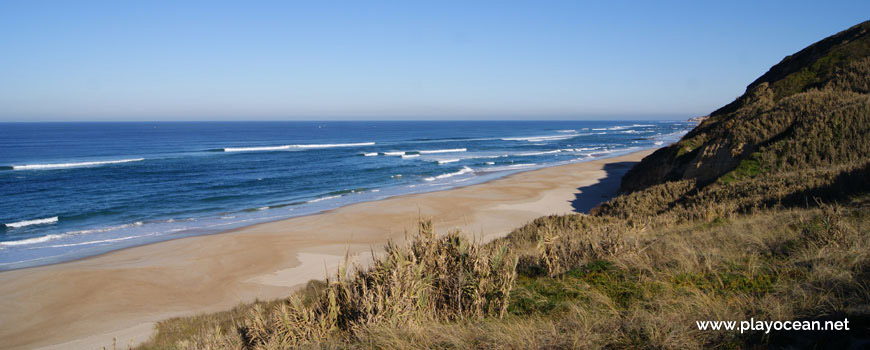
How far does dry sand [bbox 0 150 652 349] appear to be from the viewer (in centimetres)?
1039

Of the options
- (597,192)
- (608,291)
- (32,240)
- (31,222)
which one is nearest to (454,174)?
(597,192)

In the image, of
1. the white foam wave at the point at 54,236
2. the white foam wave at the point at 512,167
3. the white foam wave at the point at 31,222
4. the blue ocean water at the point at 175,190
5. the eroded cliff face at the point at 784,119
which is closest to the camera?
the eroded cliff face at the point at 784,119

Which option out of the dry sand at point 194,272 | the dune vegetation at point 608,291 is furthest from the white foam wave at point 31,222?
the dune vegetation at point 608,291

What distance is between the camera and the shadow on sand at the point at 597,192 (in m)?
22.1

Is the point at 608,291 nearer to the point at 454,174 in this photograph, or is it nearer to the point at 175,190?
the point at 175,190

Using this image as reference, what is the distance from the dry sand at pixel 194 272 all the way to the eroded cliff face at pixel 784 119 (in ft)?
16.4

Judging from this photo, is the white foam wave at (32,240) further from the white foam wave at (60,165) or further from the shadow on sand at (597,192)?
the white foam wave at (60,165)

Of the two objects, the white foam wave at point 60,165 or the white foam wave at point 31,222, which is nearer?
the white foam wave at point 31,222

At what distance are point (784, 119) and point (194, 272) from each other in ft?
67.9

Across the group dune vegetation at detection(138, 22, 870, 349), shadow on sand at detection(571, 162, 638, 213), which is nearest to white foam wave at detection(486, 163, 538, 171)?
shadow on sand at detection(571, 162, 638, 213)

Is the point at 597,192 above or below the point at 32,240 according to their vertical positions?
above

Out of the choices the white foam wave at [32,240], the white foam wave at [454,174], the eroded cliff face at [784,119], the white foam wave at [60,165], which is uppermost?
the eroded cliff face at [784,119]

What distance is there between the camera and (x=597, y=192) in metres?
25.7

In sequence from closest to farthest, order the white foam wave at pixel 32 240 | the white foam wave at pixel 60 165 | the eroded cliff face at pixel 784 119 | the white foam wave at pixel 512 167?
the eroded cliff face at pixel 784 119 → the white foam wave at pixel 32 240 → the white foam wave at pixel 60 165 → the white foam wave at pixel 512 167
